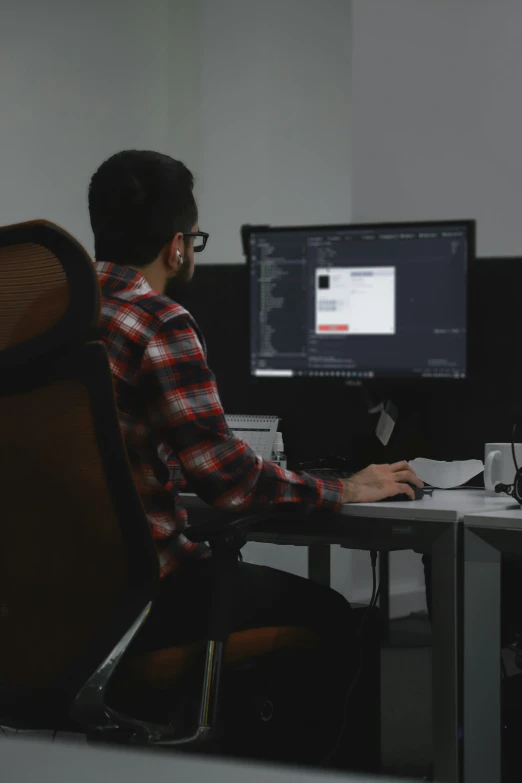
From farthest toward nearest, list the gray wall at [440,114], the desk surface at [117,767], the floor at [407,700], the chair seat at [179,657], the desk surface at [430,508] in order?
the gray wall at [440,114] < the floor at [407,700] < the desk surface at [430,508] < the chair seat at [179,657] < the desk surface at [117,767]

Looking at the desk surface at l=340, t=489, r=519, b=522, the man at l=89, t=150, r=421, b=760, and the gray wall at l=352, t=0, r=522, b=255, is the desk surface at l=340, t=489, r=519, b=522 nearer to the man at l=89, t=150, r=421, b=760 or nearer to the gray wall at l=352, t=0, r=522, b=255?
the man at l=89, t=150, r=421, b=760

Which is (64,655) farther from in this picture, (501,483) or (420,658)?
(420,658)

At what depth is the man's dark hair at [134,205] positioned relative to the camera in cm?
154

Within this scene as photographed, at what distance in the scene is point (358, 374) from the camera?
2.11 m

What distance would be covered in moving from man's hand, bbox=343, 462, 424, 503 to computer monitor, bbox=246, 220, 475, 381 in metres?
0.41

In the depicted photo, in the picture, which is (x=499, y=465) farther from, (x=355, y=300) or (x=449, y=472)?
(x=355, y=300)

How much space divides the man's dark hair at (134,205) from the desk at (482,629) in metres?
0.73

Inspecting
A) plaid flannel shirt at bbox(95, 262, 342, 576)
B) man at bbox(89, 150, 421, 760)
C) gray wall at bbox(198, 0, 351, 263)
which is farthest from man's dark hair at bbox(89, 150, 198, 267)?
gray wall at bbox(198, 0, 351, 263)

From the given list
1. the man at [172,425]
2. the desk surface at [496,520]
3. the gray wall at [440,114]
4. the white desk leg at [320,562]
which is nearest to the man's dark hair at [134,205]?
the man at [172,425]

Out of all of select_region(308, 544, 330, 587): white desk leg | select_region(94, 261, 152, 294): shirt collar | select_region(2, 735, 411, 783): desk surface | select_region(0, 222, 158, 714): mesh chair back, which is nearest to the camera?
select_region(2, 735, 411, 783): desk surface

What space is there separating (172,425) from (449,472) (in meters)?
0.79

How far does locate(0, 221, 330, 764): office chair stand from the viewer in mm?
1177

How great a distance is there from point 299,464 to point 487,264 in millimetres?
638

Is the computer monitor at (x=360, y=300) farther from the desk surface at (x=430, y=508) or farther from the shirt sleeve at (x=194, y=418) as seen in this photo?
the shirt sleeve at (x=194, y=418)
